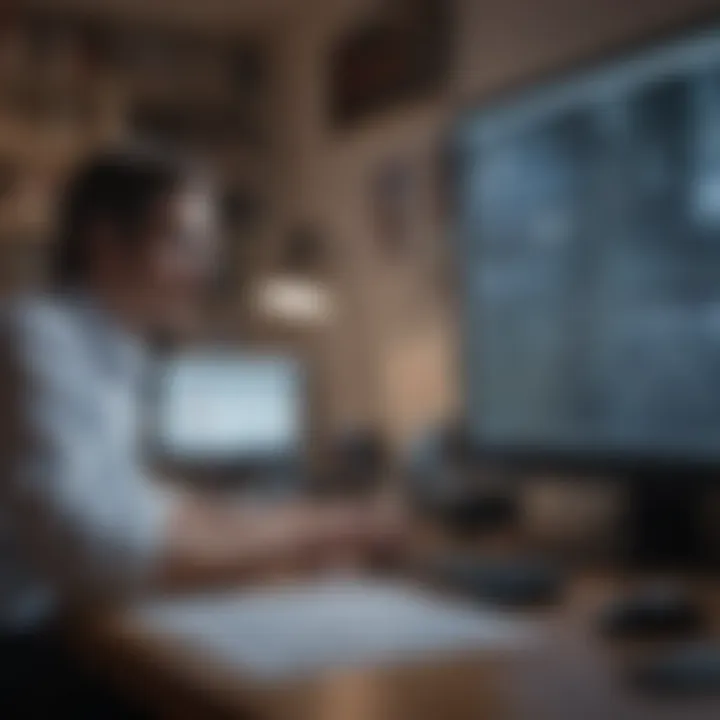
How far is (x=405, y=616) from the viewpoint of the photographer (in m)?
1.08

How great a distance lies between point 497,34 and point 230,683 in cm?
119

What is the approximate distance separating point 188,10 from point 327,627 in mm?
2016

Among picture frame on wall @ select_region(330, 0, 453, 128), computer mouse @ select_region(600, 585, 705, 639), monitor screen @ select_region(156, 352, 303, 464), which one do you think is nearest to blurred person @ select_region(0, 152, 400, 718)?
computer mouse @ select_region(600, 585, 705, 639)

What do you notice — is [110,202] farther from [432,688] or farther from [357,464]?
[432,688]

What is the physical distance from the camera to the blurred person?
1.25 m

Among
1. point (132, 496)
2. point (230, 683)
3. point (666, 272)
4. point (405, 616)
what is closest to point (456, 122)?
point (666, 272)

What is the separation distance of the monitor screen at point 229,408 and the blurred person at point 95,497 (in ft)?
3.35

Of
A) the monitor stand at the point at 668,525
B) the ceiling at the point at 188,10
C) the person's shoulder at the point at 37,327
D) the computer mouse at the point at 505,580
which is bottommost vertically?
the computer mouse at the point at 505,580

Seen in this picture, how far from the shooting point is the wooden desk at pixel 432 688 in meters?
0.77

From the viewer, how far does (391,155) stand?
2229mm

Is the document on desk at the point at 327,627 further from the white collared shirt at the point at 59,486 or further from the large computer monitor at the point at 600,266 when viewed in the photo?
the large computer monitor at the point at 600,266

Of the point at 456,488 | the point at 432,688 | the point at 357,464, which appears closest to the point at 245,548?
the point at 456,488

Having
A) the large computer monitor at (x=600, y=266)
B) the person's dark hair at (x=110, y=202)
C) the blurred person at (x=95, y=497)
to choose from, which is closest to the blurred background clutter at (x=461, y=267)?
the large computer monitor at (x=600, y=266)

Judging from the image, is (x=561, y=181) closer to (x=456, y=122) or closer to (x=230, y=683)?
(x=456, y=122)
